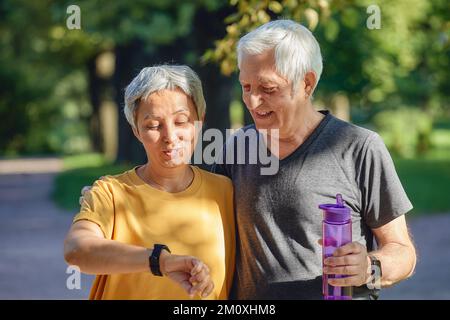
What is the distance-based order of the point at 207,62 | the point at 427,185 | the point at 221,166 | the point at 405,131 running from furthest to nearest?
the point at 405,131 < the point at 427,185 < the point at 207,62 < the point at 221,166

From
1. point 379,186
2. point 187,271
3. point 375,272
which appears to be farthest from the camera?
point 379,186

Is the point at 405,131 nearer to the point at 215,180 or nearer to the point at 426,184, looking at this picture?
the point at 426,184

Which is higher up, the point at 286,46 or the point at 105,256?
the point at 286,46

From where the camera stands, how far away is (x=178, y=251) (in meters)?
2.43

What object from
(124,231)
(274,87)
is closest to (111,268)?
(124,231)

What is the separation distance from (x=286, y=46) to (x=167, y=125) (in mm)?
442

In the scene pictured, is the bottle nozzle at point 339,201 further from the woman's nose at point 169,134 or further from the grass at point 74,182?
the grass at point 74,182

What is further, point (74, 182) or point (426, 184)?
point (74, 182)

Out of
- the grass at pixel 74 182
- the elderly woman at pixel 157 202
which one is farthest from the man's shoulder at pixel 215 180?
the grass at pixel 74 182

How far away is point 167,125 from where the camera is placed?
243 cm

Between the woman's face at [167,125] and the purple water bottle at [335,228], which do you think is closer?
the purple water bottle at [335,228]

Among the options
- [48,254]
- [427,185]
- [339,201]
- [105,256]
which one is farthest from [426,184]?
[105,256]

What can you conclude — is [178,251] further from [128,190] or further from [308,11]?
[308,11]

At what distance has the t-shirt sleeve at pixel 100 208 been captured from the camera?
2357 mm
